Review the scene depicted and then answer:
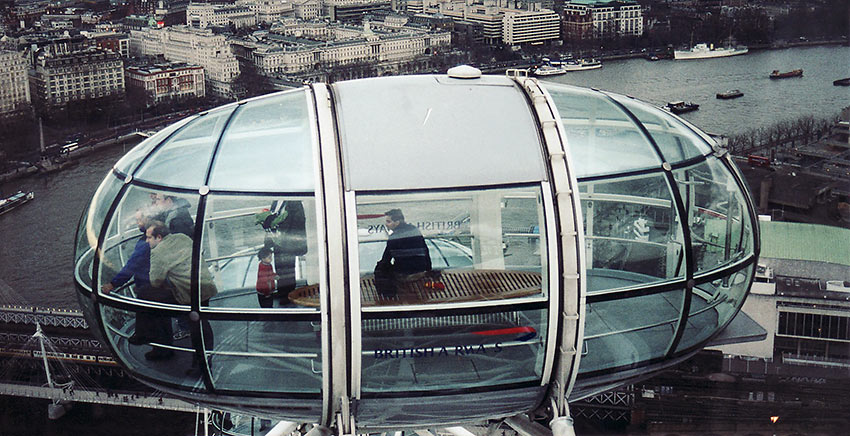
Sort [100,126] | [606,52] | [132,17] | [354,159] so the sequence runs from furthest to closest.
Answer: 1. [132,17]
2. [606,52]
3. [100,126]
4. [354,159]

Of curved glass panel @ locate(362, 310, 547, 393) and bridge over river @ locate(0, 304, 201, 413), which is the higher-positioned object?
curved glass panel @ locate(362, 310, 547, 393)

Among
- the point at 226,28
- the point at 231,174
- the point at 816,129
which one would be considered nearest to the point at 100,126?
the point at 226,28

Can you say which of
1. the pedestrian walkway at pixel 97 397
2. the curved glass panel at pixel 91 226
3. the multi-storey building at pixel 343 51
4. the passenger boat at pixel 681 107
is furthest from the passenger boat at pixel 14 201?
the curved glass panel at pixel 91 226

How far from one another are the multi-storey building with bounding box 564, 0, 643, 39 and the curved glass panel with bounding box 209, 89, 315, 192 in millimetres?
12194

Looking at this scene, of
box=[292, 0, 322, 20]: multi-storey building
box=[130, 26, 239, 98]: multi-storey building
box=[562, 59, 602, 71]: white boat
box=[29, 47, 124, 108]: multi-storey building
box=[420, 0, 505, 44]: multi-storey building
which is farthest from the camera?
box=[292, 0, 322, 20]: multi-storey building

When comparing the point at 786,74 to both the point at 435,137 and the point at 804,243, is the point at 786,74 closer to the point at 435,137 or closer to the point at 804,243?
the point at 804,243

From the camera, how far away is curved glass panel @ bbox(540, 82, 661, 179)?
2.82 feet

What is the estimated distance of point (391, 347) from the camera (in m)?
0.83

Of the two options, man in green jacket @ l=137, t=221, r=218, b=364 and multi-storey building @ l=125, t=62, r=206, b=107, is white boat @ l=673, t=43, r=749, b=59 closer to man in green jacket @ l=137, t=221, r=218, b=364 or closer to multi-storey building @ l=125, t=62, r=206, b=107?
multi-storey building @ l=125, t=62, r=206, b=107

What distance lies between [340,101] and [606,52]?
1193 cm

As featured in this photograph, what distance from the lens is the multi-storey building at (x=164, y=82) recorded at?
10852mm

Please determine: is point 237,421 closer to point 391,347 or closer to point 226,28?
point 391,347

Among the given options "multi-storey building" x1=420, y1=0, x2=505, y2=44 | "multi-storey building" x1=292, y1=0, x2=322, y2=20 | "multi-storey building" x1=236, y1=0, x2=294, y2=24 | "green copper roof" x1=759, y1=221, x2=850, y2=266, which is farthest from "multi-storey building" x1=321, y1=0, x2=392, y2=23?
"green copper roof" x1=759, y1=221, x2=850, y2=266

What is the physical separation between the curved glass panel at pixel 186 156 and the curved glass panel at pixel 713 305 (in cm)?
43
